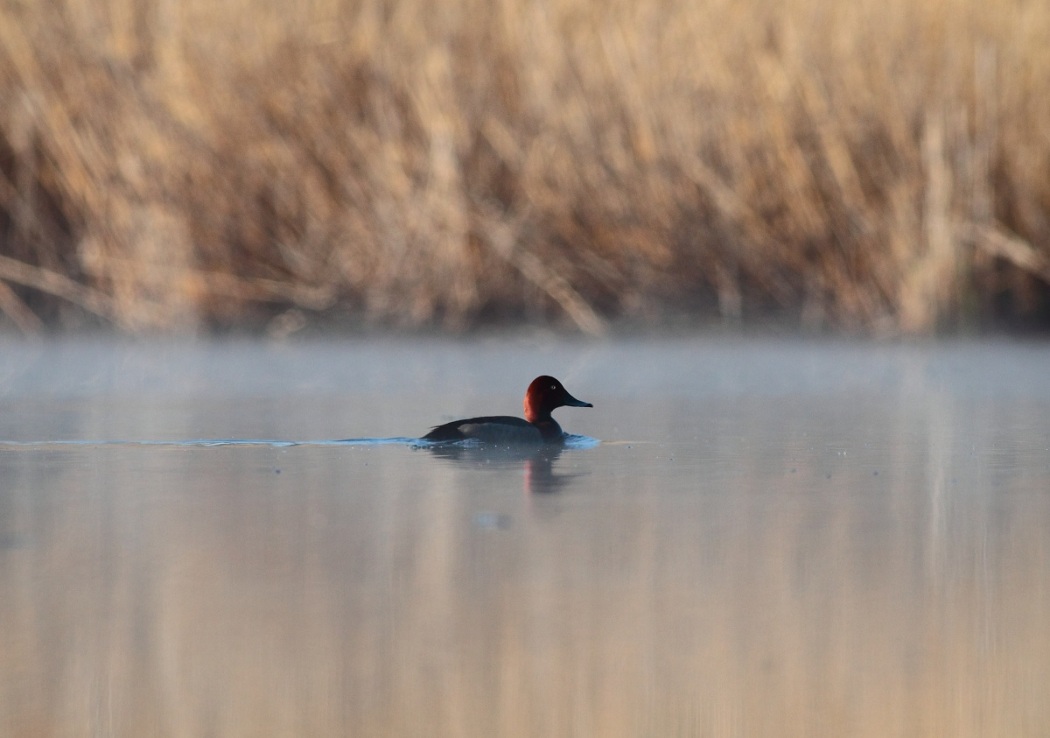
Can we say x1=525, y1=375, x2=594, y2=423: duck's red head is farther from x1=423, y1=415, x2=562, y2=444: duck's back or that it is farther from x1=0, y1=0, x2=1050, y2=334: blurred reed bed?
x1=0, y1=0, x2=1050, y2=334: blurred reed bed

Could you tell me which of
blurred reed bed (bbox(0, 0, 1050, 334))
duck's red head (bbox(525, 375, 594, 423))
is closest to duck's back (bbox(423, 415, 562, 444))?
duck's red head (bbox(525, 375, 594, 423))

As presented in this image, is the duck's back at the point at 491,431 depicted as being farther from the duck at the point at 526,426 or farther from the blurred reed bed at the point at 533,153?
the blurred reed bed at the point at 533,153

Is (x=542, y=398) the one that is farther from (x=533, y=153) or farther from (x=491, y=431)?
(x=533, y=153)

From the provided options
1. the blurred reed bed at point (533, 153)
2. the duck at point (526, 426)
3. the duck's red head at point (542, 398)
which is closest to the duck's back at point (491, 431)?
the duck at point (526, 426)

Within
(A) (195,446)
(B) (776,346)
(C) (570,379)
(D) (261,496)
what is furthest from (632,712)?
(B) (776,346)

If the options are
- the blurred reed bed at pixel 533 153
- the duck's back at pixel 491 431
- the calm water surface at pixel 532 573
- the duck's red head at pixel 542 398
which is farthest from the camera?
the blurred reed bed at pixel 533 153

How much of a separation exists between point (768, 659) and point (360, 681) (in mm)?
555

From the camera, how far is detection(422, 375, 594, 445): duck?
196 inches

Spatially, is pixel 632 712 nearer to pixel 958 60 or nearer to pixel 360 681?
pixel 360 681

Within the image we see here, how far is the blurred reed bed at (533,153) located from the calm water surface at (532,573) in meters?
2.22

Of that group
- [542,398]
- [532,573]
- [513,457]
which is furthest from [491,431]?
[532,573]

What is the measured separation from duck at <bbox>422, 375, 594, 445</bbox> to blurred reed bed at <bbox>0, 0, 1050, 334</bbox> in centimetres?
284

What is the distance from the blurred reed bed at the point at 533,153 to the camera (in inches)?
318

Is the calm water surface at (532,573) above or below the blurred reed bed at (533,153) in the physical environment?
below
